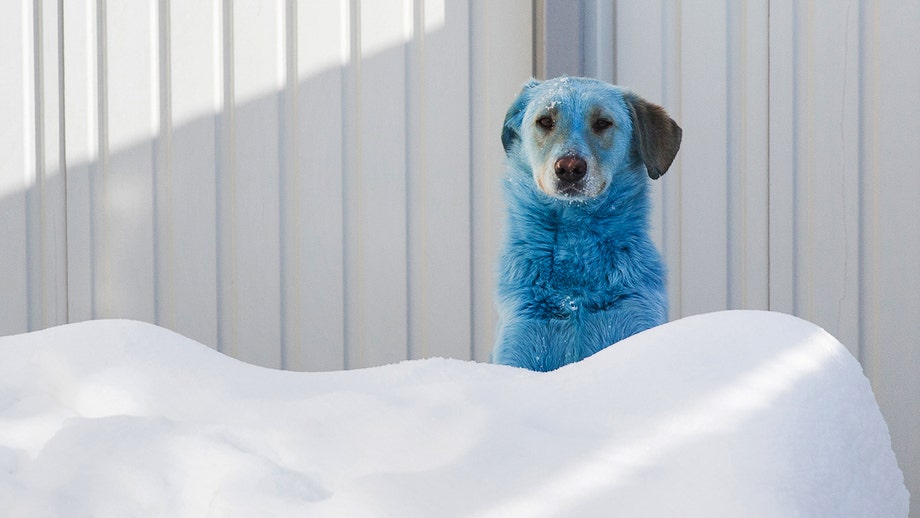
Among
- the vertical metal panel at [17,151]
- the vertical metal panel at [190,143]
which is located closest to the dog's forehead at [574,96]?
the vertical metal panel at [190,143]

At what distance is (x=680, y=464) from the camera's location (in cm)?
47

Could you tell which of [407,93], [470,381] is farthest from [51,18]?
[470,381]

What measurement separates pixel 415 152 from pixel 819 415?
1.93 metres

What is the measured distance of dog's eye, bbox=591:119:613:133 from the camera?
1286 millimetres

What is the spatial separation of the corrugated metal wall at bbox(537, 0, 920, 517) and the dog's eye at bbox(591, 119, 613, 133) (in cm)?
107

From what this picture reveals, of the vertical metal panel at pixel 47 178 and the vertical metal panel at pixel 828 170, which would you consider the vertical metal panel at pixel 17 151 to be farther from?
the vertical metal panel at pixel 828 170

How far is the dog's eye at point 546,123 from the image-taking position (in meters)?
1.29

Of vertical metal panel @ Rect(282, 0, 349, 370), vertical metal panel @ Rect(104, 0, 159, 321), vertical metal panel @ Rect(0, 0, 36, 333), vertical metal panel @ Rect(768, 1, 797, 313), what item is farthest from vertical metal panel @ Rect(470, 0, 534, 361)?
vertical metal panel @ Rect(0, 0, 36, 333)

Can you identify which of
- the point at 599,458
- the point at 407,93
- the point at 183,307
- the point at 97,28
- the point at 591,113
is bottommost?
the point at 183,307

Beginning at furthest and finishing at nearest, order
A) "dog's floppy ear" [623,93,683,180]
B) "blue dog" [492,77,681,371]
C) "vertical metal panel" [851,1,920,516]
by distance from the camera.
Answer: "vertical metal panel" [851,1,920,516] → "dog's floppy ear" [623,93,683,180] → "blue dog" [492,77,681,371]

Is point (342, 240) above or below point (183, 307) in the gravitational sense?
above

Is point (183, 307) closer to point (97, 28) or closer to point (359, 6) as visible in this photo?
point (97, 28)

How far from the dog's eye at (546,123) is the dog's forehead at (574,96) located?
0.01 m

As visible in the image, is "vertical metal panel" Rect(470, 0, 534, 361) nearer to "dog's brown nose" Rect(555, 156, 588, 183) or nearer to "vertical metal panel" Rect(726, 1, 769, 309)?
"vertical metal panel" Rect(726, 1, 769, 309)
